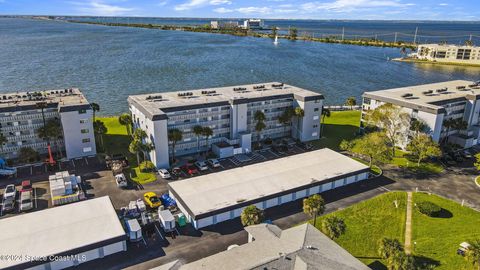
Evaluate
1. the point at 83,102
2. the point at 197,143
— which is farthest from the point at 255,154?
the point at 83,102

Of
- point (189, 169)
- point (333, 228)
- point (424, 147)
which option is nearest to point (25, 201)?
point (189, 169)

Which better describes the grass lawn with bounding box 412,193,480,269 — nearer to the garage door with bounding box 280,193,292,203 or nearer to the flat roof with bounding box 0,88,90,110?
the garage door with bounding box 280,193,292,203

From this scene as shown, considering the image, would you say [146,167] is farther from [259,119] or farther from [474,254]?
[474,254]

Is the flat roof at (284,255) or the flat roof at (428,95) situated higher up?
the flat roof at (428,95)

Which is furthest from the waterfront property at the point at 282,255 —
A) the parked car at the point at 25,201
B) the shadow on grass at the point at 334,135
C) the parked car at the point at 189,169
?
the shadow on grass at the point at 334,135

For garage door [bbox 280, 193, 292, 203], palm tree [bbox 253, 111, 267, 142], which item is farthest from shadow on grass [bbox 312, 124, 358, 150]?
garage door [bbox 280, 193, 292, 203]

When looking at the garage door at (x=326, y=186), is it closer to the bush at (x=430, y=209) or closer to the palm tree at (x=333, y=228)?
the bush at (x=430, y=209)

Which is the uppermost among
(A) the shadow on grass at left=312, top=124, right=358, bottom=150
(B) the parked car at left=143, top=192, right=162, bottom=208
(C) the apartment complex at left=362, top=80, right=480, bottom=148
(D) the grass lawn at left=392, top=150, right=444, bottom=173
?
(C) the apartment complex at left=362, top=80, right=480, bottom=148
